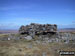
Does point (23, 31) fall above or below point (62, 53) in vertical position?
above

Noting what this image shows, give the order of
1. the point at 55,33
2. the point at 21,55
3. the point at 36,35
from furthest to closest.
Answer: the point at 55,33, the point at 36,35, the point at 21,55

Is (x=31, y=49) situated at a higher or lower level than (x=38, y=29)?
lower

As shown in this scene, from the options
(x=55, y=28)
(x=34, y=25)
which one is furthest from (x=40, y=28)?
(x=55, y=28)

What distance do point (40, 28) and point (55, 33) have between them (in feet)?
17.6

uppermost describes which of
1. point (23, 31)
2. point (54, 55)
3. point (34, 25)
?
point (34, 25)

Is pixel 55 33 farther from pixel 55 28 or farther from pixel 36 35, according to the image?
pixel 36 35

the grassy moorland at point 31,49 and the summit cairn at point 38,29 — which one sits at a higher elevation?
the summit cairn at point 38,29

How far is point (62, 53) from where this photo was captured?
14719mm

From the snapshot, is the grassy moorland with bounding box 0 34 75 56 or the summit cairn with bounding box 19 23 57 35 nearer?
the grassy moorland with bounding box 0 34 75 56

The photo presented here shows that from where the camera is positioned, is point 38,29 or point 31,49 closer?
point 31,49

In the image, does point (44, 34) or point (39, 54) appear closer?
point (39, 54)

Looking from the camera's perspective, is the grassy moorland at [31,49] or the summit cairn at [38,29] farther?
the summit cairn at [38,29]

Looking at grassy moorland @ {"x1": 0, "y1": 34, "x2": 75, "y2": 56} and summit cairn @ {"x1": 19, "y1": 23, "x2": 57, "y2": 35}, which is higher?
summit cairn @ {"x1": 19, "y1": 23, "x2": 57, "y2": 35}

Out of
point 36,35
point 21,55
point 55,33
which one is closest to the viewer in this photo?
point 21,55
